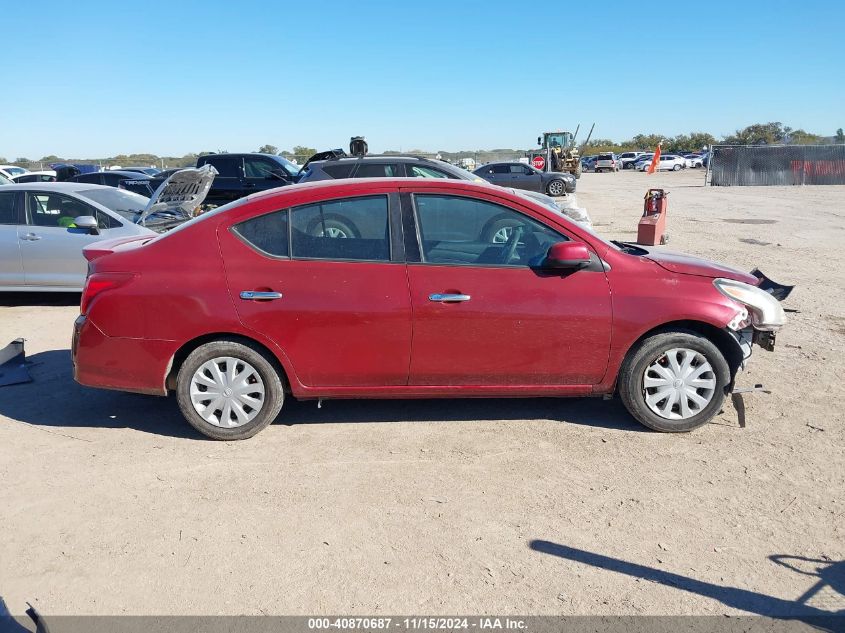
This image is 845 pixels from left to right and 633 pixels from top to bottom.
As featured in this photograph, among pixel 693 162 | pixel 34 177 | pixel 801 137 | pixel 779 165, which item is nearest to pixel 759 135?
pixel 801 137

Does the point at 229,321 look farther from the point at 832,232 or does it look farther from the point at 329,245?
the point at 832,232

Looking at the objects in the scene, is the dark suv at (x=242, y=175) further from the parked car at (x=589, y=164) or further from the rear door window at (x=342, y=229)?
the parked car at (x=589, y=164)

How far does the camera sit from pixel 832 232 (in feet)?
51.3

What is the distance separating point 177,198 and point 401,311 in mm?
7069

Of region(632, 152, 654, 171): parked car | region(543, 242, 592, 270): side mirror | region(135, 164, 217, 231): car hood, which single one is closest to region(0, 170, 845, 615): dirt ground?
region(543, 242, 592, 270): side mirror

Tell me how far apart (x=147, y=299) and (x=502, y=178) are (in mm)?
24371

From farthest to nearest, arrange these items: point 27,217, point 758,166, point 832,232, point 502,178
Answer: point 758,166 → point 502,178 → point 832,232 → point 27,217

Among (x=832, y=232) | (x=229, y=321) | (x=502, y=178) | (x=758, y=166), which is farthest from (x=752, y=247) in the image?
(x=758, y=166)

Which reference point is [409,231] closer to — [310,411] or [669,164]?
[310,411]

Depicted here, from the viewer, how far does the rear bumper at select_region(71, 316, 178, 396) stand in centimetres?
474

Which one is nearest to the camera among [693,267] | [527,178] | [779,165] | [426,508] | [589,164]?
[426,508]

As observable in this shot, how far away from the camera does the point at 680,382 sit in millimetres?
Answer: 4738

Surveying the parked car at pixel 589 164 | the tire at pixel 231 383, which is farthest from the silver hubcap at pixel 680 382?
the parked car at pixel 589 164

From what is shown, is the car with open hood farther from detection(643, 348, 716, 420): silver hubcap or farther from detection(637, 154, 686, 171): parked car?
detection(637, 154, 686, 171): parked car
